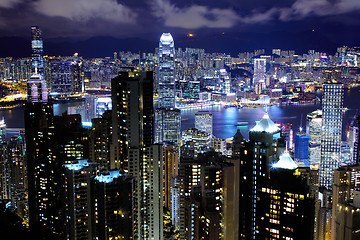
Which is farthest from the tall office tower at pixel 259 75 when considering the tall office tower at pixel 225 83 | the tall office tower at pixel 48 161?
the tall office tower at pixel 48 161

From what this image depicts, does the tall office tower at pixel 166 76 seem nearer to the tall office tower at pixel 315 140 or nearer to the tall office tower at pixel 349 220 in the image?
the tall office tower at pixel 315 140

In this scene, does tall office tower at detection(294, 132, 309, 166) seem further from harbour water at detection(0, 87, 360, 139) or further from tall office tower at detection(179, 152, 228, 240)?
tall office tower at detection(179, 152, 228, 240)

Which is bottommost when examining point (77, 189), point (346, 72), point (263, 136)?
point (77, 189)

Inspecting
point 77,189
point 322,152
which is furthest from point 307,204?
point 322,152

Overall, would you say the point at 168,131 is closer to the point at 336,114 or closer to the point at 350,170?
the point at 336,114

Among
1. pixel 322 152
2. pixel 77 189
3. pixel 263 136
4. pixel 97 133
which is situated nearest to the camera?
pixel 263 136

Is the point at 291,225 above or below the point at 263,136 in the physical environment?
below

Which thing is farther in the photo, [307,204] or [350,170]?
[350,170]

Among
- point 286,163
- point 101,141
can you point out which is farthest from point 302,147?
point 286,163
